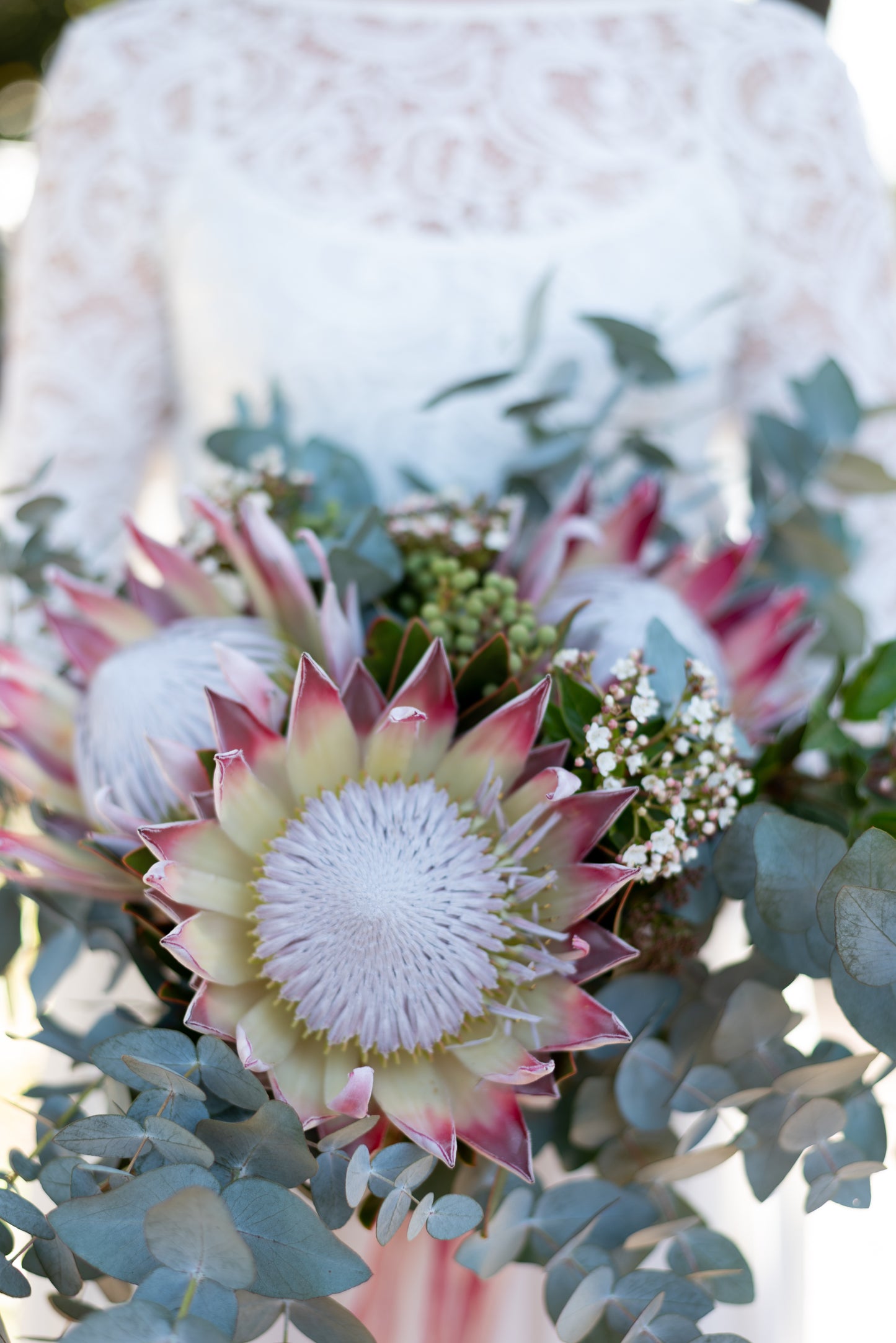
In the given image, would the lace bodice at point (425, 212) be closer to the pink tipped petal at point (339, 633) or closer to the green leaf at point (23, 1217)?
the pink tipped petal at point (339, 633)

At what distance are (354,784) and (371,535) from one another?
0.55ft

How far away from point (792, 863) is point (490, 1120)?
0.48 ft

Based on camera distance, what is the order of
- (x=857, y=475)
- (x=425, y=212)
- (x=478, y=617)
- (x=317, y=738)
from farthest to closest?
(x=425, y=212) < (x=857, y=475) < (x=478, y=617) < (x=317, y=738)

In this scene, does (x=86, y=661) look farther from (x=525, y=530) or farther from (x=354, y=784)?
(x=525, y=530)

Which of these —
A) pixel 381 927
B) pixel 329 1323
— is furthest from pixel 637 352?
pixel 329 1323

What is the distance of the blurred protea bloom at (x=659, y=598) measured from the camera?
49cm

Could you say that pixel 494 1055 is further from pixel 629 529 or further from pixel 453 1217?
pixel 629 529

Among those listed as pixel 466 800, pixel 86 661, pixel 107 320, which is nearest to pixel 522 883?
pixel 466 800

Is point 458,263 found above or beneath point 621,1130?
above

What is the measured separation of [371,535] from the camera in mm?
520

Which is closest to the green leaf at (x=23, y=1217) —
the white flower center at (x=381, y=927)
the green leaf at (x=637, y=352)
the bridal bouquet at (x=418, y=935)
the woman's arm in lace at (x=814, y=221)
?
the bridal bouquet at (x=418, y=935)

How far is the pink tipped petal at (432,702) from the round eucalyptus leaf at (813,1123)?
0.18m

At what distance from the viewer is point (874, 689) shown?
1.61ft

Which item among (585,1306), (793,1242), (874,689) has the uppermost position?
(874,689)
